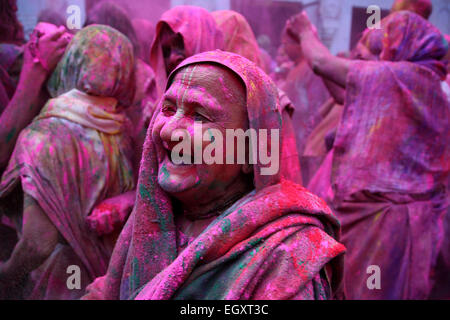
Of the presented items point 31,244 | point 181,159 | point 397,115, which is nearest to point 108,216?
point 31,244

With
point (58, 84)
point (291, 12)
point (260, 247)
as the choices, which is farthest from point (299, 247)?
point (291, 12)

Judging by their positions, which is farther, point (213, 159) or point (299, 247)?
point (213, 159)

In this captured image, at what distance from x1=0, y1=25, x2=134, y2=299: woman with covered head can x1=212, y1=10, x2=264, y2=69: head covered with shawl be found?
25.4 inches

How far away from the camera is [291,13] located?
13.9ft

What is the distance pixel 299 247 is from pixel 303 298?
0.50ft

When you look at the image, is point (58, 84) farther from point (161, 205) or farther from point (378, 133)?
point (378, 133)

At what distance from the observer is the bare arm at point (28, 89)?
114 inches

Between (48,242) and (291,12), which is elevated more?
(291,12)

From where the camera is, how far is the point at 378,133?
3299 millimetres

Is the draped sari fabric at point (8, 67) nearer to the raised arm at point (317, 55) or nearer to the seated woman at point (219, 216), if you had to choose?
the seated woman at point (219, 216)

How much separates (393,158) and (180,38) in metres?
1.60

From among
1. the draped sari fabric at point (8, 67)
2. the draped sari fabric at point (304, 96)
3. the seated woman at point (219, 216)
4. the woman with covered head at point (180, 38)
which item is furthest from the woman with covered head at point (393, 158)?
the draped sari fabric at point (8, 67)

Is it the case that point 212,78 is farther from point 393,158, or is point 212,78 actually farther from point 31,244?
point 393,158

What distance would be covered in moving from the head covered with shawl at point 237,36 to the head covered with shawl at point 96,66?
1.94 feet
